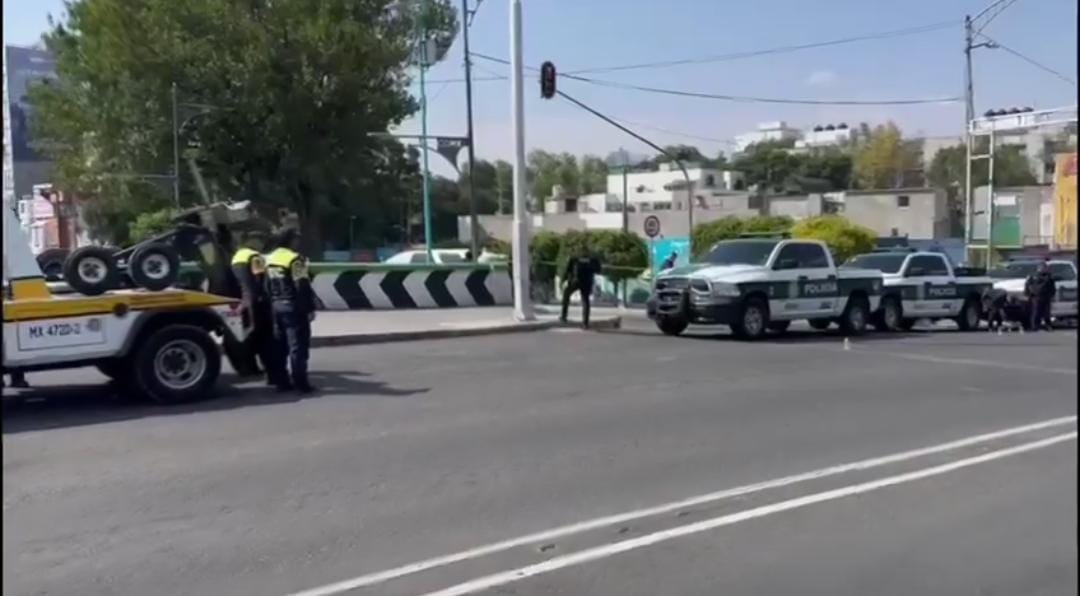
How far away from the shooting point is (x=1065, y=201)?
6.48 feet

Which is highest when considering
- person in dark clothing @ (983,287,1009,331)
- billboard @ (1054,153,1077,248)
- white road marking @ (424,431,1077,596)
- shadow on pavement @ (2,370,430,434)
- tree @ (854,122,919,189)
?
tree @ (854,122,919,189)

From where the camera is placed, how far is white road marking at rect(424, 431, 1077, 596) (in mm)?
5445

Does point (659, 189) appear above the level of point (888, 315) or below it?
above

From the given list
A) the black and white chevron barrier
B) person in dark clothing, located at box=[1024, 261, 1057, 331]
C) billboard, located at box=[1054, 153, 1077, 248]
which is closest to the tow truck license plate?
person in dark clothing, located at box=[1024, 261, 1057, 331]

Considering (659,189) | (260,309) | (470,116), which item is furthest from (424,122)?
(659,189)

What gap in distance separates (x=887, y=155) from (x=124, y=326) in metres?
8.60

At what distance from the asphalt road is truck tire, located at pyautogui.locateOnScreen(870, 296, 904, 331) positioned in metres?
8.78

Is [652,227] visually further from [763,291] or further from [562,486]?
[562,486]

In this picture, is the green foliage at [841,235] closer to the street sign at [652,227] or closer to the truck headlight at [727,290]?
the street sign at [652,227]

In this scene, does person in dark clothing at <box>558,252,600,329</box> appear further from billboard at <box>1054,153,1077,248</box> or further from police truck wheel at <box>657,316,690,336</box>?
billboard at <box>1054,153,1077,248</box>

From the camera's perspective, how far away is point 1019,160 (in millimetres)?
2840

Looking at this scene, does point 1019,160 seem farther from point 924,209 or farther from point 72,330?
point 72,330

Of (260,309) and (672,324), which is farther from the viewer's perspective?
(672,324)

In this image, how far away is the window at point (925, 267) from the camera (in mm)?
21400
